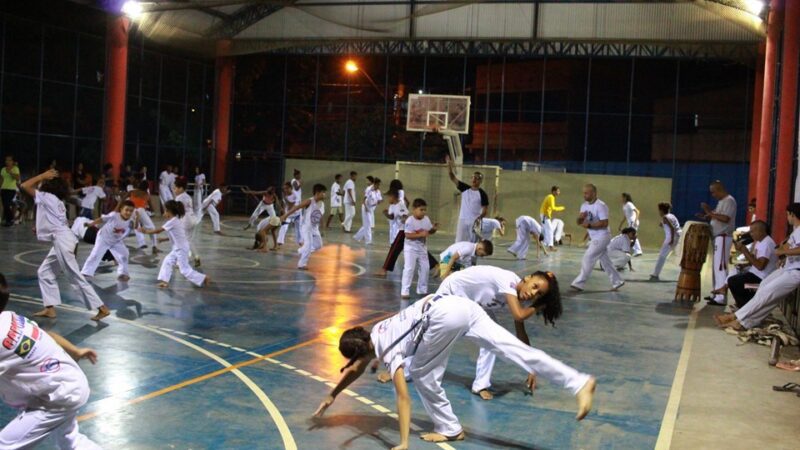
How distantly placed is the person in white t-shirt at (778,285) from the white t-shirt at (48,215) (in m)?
9.40

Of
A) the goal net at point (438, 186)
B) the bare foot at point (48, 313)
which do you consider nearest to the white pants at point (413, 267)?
the bare foot at point (48, 313)

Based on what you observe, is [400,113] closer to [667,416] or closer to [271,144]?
[271,144]

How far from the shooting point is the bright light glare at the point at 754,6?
2921 cm

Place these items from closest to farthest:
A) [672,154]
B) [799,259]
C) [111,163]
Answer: [799,259] → [111,163] → [672,154]

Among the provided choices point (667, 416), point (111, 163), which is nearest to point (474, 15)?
point (111, 163)

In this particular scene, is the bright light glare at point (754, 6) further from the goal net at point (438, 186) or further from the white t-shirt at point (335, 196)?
the white t-shirt at point (335, 196)

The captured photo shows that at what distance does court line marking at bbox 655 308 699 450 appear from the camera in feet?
24.3

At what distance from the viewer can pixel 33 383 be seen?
5066 millimetres

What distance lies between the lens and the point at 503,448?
23.0 feet

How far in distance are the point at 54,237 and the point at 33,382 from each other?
6844mm

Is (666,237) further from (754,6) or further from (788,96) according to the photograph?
(754,6)

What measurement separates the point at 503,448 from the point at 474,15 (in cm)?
3154

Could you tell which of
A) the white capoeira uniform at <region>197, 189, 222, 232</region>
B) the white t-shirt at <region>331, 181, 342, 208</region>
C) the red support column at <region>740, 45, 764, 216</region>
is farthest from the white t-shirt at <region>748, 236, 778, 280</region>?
the red support column at <region>740, 45, 764, 216</region>

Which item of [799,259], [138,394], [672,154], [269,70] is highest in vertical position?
[269,70]
